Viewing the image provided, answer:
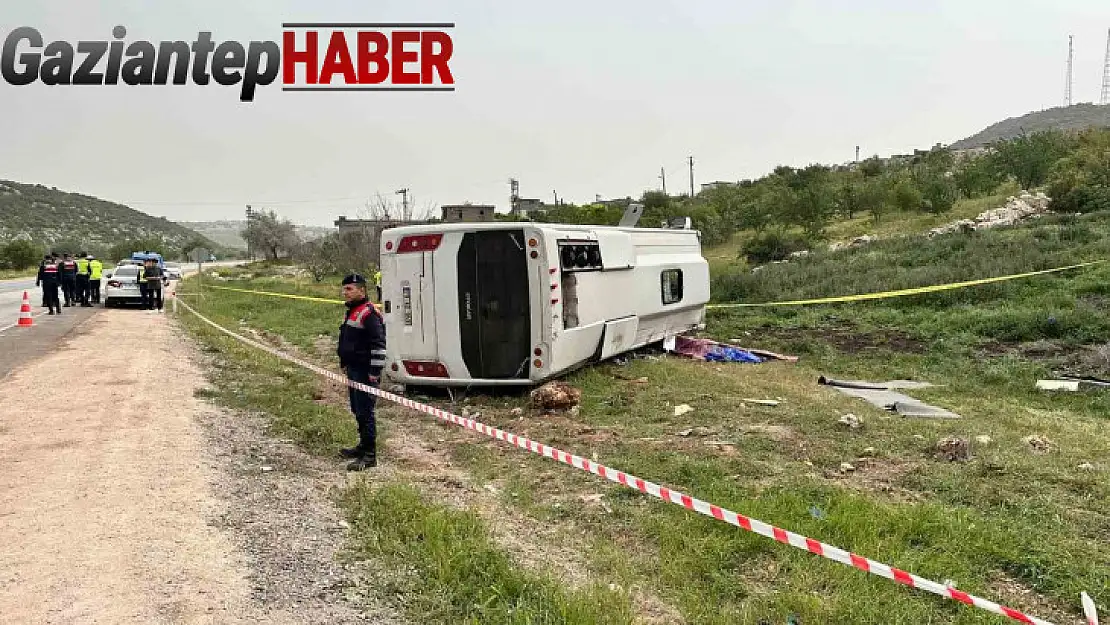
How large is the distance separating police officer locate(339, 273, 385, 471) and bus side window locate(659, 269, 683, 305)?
684 centimetres

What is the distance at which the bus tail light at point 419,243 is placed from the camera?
29.9 feet

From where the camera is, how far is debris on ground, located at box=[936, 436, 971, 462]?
632 cm

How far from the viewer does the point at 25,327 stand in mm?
16672

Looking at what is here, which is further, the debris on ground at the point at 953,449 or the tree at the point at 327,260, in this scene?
the tree at the point at 327,260

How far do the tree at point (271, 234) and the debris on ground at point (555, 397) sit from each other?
230 feet

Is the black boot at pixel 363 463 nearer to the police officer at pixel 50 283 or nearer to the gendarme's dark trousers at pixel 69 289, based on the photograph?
the police officer at pixel 50 283

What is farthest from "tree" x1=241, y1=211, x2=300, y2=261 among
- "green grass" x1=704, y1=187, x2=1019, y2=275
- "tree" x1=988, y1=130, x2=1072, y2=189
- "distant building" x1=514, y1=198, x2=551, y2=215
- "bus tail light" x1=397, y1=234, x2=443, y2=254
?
"bus tail light" x1=397, y1=234, x2=443, y2=254

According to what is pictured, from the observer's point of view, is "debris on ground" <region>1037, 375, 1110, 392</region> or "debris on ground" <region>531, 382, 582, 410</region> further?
"debris on ground" <region>1037, 375, 1110, 392</region>

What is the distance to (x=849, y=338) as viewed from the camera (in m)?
14.9

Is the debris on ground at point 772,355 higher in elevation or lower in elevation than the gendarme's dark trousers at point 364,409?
lower

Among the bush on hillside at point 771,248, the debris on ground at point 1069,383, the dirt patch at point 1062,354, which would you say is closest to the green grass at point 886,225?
the bush on hillside at point 771,248

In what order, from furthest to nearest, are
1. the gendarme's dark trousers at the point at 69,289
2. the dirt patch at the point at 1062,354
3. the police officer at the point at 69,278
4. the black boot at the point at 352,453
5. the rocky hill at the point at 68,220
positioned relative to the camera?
1. the rocky hill at the point at 68,220
2. the gendarme's dark trousers at the point at 69,289
3. the police officer at the point at 69,278
4. the dirt patch at the point at 1062,354
5. the black boot at the point at 352,453

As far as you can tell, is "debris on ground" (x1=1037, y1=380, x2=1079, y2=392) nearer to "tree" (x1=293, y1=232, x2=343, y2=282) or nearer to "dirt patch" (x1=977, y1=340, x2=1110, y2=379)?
"dirt patch" (x1=977, y1=340, x2=1110, y2=379)

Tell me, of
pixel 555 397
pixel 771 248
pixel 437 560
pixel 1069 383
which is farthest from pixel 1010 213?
pixel 437 560
